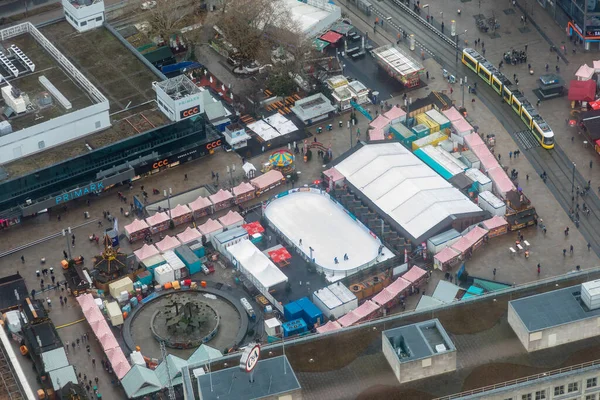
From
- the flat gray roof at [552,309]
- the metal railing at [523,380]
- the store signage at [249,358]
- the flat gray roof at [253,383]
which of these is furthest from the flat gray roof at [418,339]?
the store signage at [249,358]

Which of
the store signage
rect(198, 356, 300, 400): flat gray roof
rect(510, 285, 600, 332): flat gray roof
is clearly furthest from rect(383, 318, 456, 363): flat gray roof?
the store signage

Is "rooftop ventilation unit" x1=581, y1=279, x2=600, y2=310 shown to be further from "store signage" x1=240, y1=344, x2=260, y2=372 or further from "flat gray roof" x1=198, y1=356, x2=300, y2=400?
"store signage" x1=240, y1=344, x2=260, y2=372

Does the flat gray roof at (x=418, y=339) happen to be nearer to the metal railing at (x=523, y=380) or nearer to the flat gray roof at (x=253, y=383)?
the metal railing at (x=523, y=380)

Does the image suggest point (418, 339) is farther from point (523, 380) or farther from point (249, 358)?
point (249, 358)

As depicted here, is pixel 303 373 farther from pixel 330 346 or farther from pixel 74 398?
pixel 74 398

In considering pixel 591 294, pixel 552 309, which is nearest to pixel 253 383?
pixel 552 309
